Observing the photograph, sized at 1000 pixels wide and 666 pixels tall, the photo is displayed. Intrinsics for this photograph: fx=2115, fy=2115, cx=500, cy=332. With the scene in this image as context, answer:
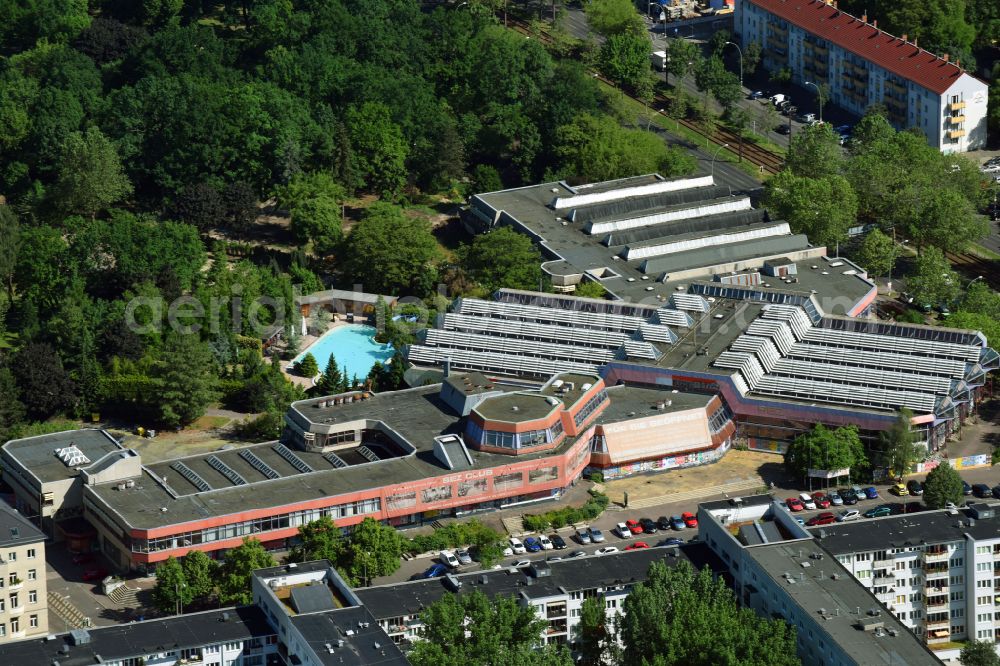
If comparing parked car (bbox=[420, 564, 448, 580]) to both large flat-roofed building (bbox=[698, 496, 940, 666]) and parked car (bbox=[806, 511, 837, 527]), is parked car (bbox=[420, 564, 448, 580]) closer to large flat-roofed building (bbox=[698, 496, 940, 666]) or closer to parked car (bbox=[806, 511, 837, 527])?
large flat-roofed building (bbox=[698, 496, 940, 666])

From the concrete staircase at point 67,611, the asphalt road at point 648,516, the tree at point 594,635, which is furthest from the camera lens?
the asphalt road at point 648,516

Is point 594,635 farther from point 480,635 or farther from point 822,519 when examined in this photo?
point 822,519

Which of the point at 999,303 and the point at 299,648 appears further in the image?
the point at 999,303

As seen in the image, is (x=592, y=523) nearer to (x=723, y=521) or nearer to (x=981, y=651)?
(x=723, y=521)

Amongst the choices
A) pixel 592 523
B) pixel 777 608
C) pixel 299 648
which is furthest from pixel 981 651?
pixel 299 648

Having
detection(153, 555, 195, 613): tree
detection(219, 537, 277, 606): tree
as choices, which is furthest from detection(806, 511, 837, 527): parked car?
detection(153, 555, 195, 613): tree

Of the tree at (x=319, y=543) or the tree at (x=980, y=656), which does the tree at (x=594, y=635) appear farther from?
the tree at (x=980, y=656)

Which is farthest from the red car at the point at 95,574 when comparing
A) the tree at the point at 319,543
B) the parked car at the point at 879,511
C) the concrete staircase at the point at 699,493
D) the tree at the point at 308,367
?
the parked car at the point at 879,511
